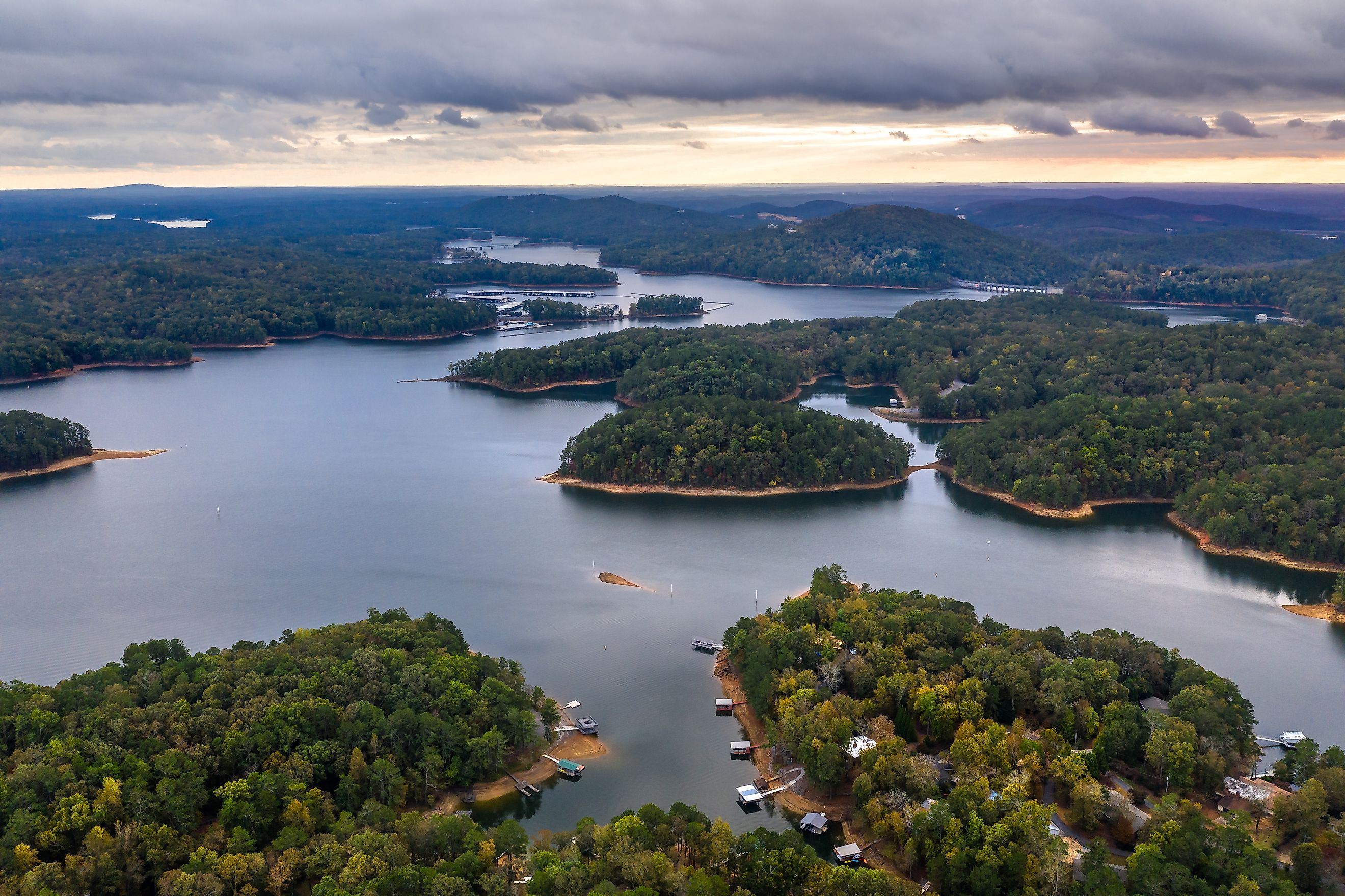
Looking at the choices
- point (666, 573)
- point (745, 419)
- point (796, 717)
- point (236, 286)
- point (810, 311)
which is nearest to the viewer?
point (796, 717)

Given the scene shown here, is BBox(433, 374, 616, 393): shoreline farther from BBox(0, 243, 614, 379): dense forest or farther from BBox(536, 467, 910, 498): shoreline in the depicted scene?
BBox(536, 467, 910, 498): shoreline

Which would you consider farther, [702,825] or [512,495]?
[512,495]

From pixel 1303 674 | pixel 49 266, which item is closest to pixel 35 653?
pixel 1303 674

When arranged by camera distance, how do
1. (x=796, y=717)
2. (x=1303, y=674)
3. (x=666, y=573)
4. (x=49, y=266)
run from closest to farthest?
1. (x=796, y=717)
2. (x=1303, y=674)
3. (x=666, y=573)
4. (x=49, y=266)

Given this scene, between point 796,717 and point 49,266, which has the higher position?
point 49,266

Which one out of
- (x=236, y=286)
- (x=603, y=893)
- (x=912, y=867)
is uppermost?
(x=236, y=286)

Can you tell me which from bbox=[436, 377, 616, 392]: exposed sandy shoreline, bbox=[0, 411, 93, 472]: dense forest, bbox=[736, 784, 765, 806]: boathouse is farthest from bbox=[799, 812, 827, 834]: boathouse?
bbox=[436, 377, 616, 392]: exposed sandy shoreline

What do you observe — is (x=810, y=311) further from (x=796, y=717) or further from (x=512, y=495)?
(x=796, y=717)
